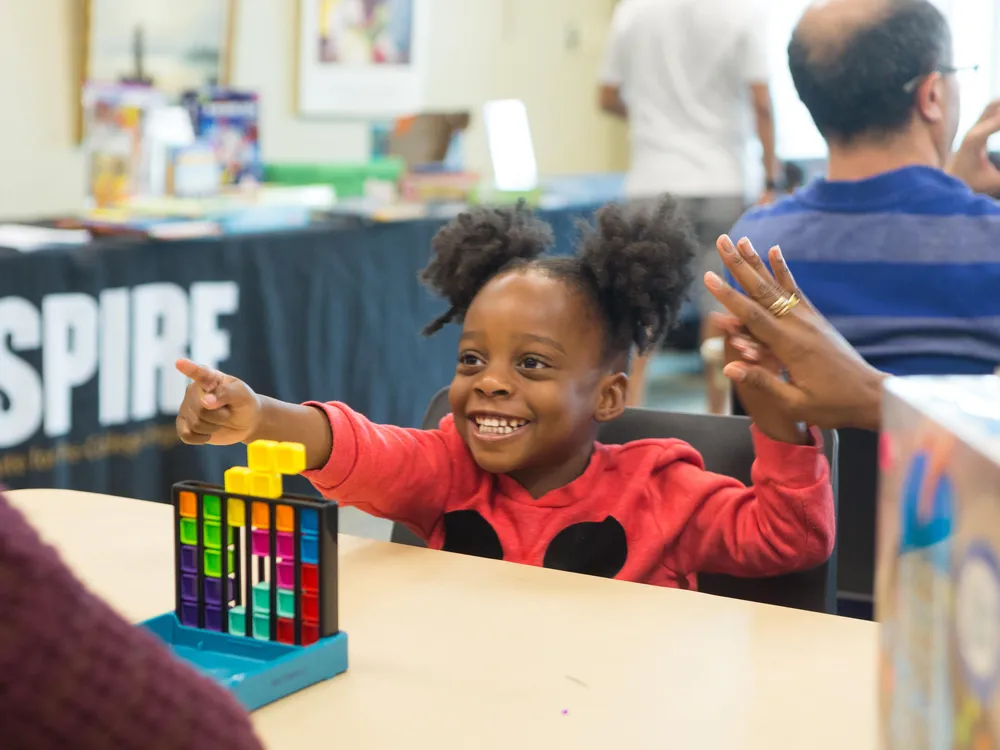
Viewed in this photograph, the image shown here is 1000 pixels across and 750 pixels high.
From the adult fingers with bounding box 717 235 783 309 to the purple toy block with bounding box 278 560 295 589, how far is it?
1.88 feet

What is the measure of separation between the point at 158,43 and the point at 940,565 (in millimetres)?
4073

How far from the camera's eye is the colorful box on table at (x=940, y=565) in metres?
0.44

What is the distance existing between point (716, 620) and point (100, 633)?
65cm

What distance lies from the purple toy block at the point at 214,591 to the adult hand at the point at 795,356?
55cm

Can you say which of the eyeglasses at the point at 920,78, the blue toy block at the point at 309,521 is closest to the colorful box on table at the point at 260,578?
the blue toy block at the point at 309,521

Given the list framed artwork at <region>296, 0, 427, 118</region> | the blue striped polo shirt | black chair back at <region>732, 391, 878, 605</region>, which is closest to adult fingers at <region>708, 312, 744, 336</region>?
black chair back at <region>732, 391, 878, 605</region>

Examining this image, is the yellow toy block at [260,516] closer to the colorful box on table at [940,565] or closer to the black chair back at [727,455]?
the colorful box on table at [940,565]

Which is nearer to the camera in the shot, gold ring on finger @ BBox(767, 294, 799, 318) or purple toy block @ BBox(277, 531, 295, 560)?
purple toy block @ BBox(277, 531, 295, 560)

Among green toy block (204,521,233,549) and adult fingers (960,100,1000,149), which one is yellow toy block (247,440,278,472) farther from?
adult fingers (960,100,1000,149)

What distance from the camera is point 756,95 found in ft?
12.9

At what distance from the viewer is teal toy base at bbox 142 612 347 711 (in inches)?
31.7

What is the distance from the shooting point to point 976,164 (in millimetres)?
2033

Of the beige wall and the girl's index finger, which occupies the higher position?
the beige wall

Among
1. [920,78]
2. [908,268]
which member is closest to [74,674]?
[908,268]
